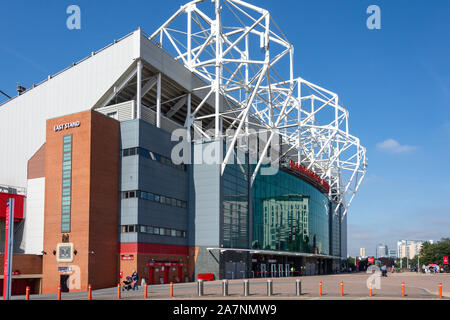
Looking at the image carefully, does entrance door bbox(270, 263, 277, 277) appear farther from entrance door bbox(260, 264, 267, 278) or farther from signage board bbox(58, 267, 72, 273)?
signage board bbox(58, 267, 72, 273)

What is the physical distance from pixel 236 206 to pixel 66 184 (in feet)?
65.4

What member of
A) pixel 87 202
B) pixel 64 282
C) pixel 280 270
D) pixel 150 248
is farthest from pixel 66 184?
pixel 280 270

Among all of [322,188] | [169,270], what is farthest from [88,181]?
[322,188]

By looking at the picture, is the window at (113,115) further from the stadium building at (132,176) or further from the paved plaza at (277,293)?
the paved plaza at (277,293)

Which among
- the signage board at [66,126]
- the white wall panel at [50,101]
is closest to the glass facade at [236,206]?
the white wall panel at [50,101]

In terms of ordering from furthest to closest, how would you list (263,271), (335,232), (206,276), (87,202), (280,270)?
1. (335,232)
2. (280,270)
3. (263,271)
4. (206,276)
5. (87,202)

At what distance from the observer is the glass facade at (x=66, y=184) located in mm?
45219

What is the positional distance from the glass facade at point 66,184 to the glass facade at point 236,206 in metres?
16.7

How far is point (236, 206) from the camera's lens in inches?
2291

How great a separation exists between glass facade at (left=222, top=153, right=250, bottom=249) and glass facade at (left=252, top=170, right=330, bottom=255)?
262cm

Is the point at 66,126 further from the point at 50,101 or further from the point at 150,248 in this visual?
the point at 150,248

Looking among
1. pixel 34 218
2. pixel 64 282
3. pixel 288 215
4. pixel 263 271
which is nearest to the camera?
pixel 64 282

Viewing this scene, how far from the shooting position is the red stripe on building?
46625 millimetres
